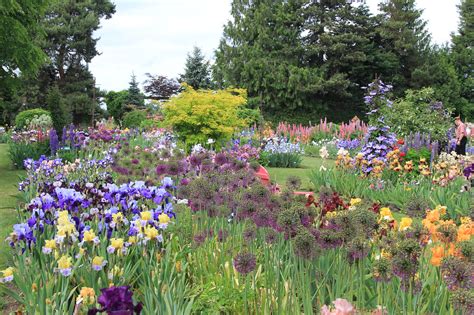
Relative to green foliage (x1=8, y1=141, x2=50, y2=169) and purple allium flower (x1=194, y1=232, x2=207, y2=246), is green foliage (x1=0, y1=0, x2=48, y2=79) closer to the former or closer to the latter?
green foliage (x1=8, y1=141, x2=50, y2=169)

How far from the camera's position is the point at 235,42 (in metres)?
36.7

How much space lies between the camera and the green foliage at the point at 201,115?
10.6m

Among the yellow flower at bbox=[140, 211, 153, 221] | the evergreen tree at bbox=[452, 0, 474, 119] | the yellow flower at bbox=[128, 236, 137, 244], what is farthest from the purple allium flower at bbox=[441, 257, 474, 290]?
the evergreen tree at bbox=[452, 0, 474, 119]

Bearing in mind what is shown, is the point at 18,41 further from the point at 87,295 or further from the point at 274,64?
the point at 274,64

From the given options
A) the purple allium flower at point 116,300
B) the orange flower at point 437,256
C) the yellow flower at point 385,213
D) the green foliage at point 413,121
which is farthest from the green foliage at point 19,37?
the green foliage at point 413,121

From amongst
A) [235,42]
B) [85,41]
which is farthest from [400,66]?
[85,41]

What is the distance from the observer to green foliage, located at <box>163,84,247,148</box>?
10.6 metres

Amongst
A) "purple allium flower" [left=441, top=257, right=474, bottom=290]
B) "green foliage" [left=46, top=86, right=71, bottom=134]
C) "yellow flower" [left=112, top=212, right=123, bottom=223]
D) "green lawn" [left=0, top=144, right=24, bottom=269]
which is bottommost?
"green lawn" [left=0, top=144, right=24, bottom=269]

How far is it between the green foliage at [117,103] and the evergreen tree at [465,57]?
2574cm

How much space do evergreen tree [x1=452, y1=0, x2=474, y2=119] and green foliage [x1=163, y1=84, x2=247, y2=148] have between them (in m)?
32.1

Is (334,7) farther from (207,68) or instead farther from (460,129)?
(460,129)

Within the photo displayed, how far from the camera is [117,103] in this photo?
33.1m

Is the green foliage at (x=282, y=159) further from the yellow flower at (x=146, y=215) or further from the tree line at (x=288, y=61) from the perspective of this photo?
the tree line at (x=288, y=61)

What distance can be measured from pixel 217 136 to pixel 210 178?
6653 millimetres
